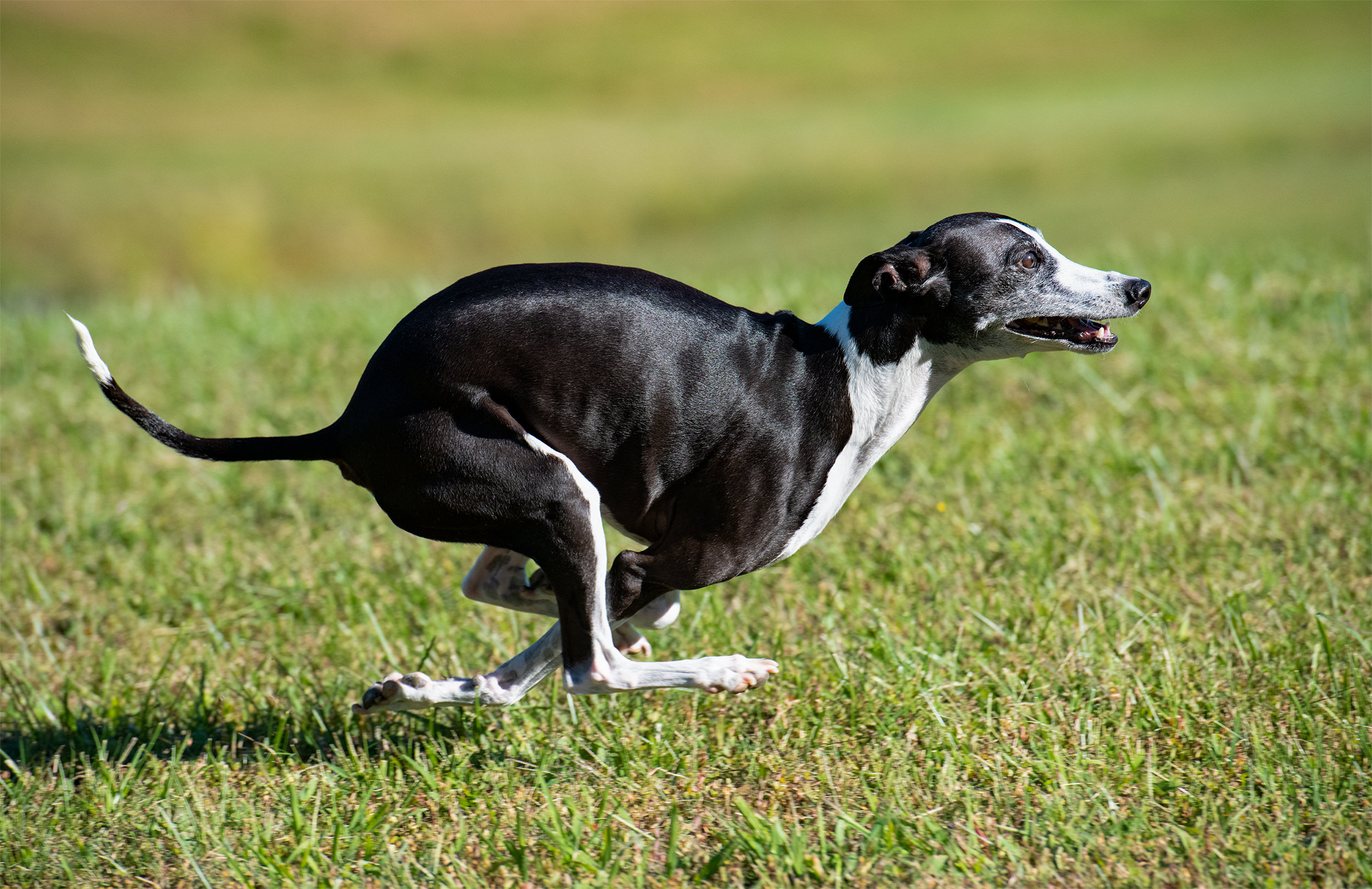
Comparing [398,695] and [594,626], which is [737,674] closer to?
[594,626]

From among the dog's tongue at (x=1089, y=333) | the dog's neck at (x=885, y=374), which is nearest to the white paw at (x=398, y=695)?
the dog's neck at (x=885, y=374)

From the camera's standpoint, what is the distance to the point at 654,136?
2616cm

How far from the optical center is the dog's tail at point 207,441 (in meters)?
3.51

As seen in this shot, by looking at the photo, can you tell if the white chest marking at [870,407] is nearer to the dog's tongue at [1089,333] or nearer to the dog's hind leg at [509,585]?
the dog's tongue at [1089,333]

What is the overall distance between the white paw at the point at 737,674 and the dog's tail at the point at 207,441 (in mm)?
1131

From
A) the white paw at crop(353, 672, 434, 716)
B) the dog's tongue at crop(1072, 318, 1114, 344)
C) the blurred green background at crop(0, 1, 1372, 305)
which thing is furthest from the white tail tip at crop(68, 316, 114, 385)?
the blurred green background at crop(0, 1, 1372, 305)

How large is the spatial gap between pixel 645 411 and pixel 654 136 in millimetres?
23466

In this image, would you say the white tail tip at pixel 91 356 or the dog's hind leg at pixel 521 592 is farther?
the dog's hind leg at pixel 521 592

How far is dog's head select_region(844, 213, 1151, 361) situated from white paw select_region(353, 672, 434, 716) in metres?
1.49

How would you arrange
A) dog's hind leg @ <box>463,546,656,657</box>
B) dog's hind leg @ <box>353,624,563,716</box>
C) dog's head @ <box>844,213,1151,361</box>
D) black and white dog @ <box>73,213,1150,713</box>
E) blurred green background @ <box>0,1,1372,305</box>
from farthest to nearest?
blurred green background @ <box>0,1,1372,305</box> → dog's hind leg @ <box>463,546,656,657</box> → dog's hind leg @ <box>353,624,563,716</box> → dog's head @ <box>844,213,1151,361</box> → black and white dog @ <box>73,213,1150,713</box>

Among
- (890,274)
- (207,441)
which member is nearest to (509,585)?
(207,441)

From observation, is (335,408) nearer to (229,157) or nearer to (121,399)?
(121,399)

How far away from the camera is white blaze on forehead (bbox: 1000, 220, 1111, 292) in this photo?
349 centimetres

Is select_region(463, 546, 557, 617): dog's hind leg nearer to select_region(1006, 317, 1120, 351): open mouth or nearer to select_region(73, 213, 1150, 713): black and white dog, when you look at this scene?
select_region(73, 213, 1150, 713): black and white dog
